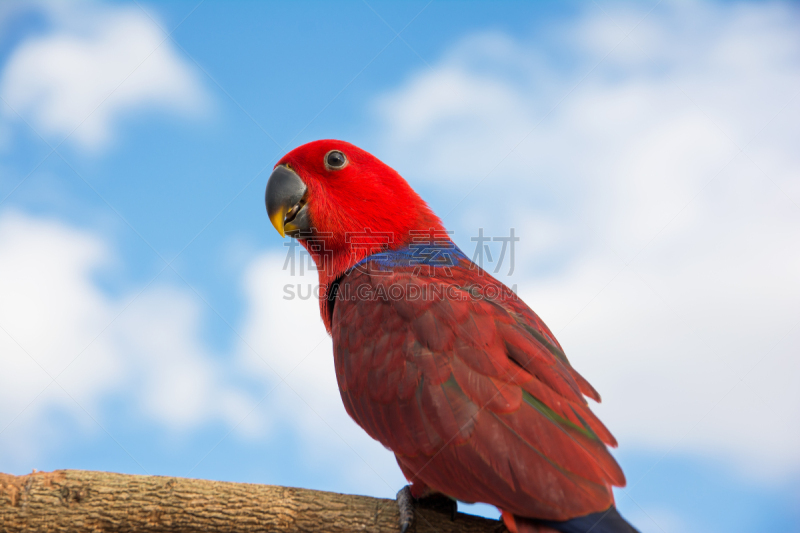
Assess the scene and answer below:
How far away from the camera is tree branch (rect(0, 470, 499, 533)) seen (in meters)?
2.77

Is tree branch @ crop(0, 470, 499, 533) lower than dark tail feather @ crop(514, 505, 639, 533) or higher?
higher

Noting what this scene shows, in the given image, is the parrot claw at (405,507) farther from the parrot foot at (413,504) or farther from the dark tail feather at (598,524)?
the dark tail feather at (598,524)

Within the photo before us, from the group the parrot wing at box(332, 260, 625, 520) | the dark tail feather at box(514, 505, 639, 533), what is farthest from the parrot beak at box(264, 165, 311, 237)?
the dark tail feather at box(514, 505, 639, 533)

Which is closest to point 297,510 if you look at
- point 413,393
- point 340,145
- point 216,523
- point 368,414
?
point 216,523

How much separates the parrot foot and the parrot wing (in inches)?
4.6

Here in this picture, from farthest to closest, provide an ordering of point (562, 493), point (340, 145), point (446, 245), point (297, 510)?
point (340, 145), point (446, 245), point (297, 510), point (562, 493)

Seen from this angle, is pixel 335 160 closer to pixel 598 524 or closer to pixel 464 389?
pixel 464 389

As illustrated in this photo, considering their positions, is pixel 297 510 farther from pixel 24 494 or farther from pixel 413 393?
pixel 24 494

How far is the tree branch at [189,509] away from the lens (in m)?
2.77

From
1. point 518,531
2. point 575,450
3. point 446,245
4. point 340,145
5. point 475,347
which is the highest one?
point 340,145

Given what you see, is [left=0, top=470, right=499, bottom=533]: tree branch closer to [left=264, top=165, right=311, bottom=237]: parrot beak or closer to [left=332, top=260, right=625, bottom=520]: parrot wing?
[left=332, top=260, right=625, bottom=520]: parrot wing

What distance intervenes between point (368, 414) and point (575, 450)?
102 centimetres

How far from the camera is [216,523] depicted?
279 centimetres

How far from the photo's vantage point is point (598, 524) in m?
2.20
